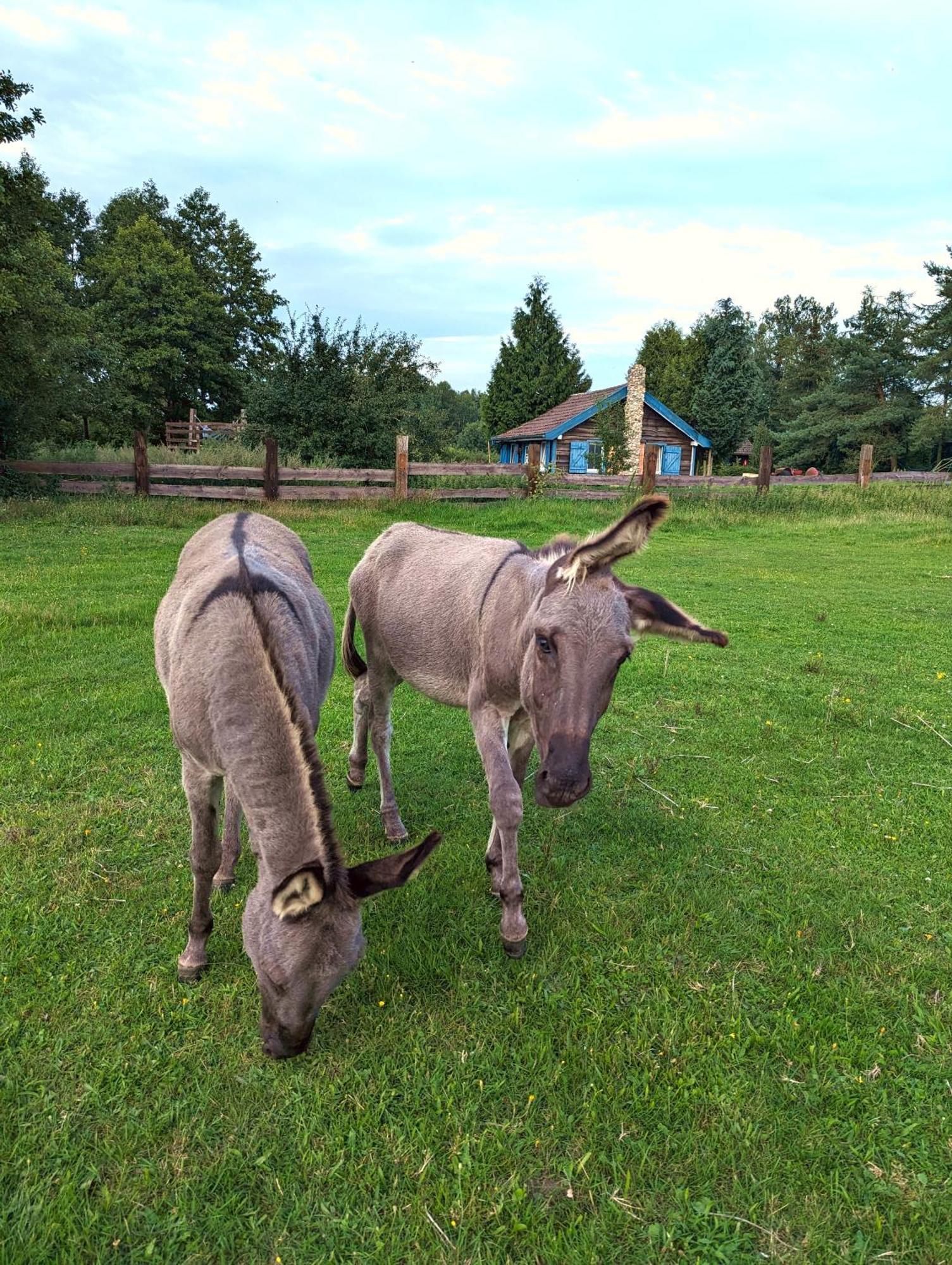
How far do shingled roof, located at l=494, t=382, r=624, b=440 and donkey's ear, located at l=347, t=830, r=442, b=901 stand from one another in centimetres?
3599

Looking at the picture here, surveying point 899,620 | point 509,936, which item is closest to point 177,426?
point 899,620

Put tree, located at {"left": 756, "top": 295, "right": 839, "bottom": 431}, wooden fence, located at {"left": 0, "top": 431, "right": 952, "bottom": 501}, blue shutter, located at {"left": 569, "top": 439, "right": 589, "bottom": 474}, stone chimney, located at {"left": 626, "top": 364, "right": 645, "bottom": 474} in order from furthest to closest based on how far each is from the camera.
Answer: tree, located at {"left": 756, "top": 295, "right": 839, "bottom": 431}, blue shutter, located at {"left": 569, "top": 439, "right": 589, "bottom": 474}, stone chimney, located at {"left": 626, "top": 364, "right": 645, "bottom": 474}, wooden fence, located at {"left": 0, "top": 431, "right": 952, "bottom": 501}

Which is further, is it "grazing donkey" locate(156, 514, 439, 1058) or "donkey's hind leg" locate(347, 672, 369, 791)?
"donkey's hind leg" locate(347, 672, 369, 791)

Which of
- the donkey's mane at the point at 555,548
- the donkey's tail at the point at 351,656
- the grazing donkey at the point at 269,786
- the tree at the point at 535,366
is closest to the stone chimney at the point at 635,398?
the tree at the point at 535,366

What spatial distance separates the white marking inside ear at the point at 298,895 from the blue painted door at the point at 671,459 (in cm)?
3966

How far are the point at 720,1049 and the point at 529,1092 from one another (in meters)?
0.86

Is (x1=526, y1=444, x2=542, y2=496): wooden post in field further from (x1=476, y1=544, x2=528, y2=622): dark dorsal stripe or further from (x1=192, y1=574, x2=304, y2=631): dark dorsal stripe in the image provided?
(x1=192, y1=574, x2=304, y2=631): dark dorsal stripe

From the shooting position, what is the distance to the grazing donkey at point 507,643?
2.97m

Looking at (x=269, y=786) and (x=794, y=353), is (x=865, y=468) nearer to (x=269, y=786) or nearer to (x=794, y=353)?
(x=269, y=786)

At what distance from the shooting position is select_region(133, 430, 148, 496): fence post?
17500 mm

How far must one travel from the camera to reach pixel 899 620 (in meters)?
9.91

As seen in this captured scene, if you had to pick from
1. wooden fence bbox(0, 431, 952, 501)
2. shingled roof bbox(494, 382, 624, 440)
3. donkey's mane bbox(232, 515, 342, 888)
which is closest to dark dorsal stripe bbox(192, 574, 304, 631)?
donkey's mane bbox(232, 515, 342, 888)

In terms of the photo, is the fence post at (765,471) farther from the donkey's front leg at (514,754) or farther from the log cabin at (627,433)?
the donkey's front leg at (514,754)

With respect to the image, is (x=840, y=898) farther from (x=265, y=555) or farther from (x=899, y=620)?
(x=899, y=620)
